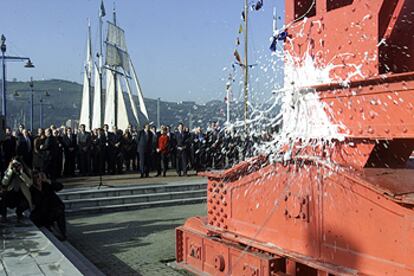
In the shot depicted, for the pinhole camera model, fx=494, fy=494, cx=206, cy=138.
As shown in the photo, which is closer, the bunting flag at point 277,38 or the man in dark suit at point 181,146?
the bunting flag at point 277,38

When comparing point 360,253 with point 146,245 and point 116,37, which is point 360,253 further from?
point 116,37

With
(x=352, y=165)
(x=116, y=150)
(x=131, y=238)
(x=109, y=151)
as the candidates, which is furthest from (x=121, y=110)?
(x=352, y=165)

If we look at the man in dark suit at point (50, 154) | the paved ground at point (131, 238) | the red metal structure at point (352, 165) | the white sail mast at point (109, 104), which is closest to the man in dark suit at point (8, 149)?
the man in dark suit at point (50, 154)

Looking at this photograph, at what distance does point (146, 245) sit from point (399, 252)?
18.8 ft

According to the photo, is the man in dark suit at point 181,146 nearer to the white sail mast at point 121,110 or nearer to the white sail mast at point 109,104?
the white sail mast at point 121,110

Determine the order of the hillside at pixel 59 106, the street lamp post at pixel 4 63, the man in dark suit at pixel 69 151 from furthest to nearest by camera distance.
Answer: the street lamp post at pixel 4 63 → the man in dark suit at pixel 69 151 → the hillside at pixel 59 106

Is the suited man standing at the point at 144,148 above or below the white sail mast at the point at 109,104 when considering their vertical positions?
below

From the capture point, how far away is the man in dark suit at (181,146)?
17156 mm

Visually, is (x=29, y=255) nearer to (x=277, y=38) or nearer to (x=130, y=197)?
(x=277, y=38)

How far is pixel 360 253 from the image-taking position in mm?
4172

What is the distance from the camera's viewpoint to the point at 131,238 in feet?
30.9

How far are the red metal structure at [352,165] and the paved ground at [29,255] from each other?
2255mm

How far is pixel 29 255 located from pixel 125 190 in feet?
23.6

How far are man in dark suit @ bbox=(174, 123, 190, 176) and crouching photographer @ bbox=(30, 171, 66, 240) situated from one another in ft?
27.4
